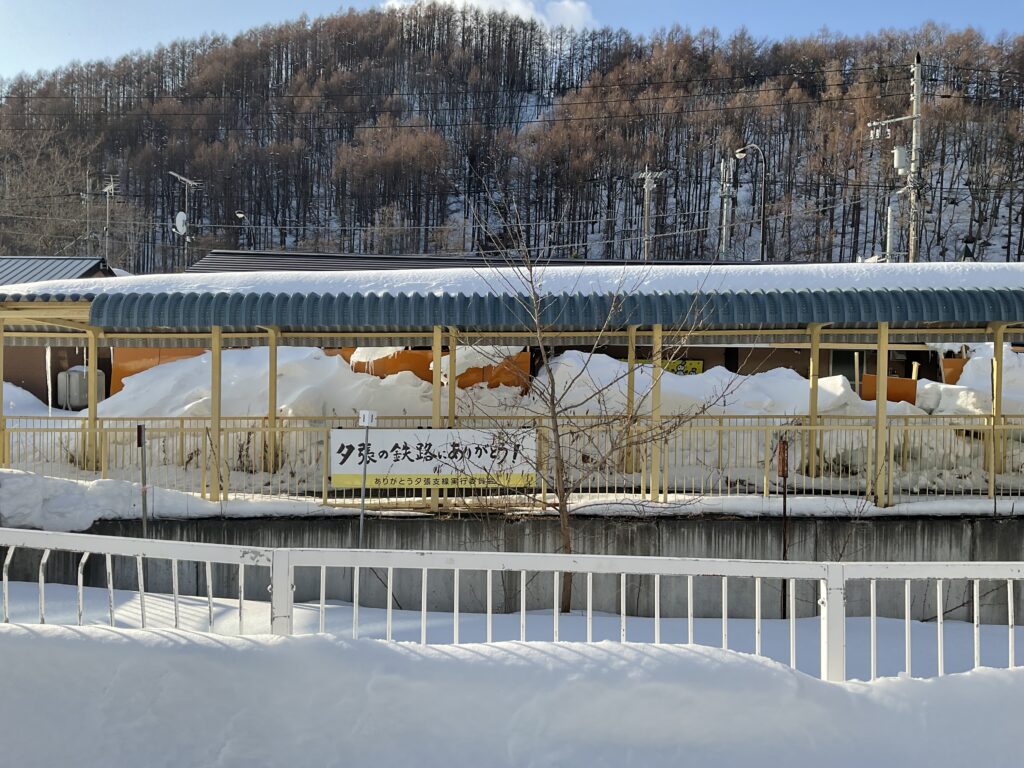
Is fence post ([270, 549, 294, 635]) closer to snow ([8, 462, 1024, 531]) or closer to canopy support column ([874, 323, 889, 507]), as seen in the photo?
snow ([8, 462, 1024, 531])

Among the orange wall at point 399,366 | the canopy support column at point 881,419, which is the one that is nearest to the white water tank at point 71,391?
the orange wall at point 399,366

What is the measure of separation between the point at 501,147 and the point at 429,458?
7066 cm

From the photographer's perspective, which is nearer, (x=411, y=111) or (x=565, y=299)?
(x=565, y=299)

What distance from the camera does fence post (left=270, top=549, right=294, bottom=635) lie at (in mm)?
4477

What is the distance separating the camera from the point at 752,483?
38.7 feet

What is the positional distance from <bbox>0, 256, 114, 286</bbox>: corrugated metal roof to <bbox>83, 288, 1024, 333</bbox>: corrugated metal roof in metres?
12.3

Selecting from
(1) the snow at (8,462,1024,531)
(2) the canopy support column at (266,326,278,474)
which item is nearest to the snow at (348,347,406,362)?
(2) the canopy support column at (266,326,278,474)

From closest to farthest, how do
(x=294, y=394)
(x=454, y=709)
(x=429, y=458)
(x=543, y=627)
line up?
(x=454, y=709) → (x=543, y=627) → (x=429, y=458) → (x=294, y=394)

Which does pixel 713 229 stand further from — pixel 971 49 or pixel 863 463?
pixel 863 463

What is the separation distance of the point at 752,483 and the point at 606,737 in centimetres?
843

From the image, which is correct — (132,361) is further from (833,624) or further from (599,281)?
(833,624)

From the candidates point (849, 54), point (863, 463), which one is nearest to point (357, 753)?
point (863, 463)

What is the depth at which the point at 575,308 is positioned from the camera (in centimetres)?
1000

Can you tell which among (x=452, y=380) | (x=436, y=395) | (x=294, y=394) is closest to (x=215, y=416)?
(x=436, y=395)
